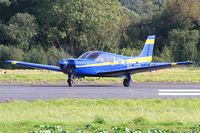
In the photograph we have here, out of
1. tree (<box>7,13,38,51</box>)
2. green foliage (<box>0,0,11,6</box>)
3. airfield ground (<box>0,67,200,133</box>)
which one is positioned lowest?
airfield ground (<box>0,67,200,133</box>)

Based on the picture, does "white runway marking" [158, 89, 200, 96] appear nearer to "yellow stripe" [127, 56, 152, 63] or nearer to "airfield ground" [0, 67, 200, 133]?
"airfield ground" [0, 67, 200, 133]

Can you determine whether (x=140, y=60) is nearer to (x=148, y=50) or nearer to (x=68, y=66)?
(x=148, y=50)

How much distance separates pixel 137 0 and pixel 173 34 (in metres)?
55.6

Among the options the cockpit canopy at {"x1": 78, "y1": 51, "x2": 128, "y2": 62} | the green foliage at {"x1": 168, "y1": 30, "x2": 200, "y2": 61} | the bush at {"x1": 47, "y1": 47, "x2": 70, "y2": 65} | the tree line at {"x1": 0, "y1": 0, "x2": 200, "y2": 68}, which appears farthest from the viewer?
the green foliage at {"x1": 168, "y1": 30, "x2": 200, "y2": 61}

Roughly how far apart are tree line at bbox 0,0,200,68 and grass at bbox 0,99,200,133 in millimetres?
31685

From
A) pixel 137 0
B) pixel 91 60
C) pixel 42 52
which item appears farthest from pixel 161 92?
pixel 137 0

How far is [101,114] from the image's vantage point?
676 inches

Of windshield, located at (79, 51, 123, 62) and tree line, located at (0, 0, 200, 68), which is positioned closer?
windshield, located at (79, 51, 123, 62)

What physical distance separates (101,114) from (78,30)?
132 feet

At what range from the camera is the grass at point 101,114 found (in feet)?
47.6

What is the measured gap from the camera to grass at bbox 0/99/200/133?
14508mm

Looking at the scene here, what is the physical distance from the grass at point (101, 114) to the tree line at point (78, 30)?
31.7m

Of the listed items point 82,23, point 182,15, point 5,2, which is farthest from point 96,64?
point 182,15

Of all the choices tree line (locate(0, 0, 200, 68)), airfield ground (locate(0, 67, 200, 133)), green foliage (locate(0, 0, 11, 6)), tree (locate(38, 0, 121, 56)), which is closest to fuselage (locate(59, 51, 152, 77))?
airfield ground (locate(0, 67, 200, 133))
